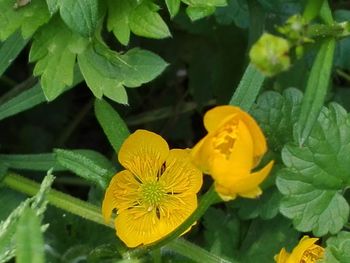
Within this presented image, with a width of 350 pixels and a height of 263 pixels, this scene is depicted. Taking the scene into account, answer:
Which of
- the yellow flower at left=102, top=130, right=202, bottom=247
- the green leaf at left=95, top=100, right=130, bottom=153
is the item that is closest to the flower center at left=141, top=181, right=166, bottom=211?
the yellow flower at left=102, top=130, right=202, bottom=247

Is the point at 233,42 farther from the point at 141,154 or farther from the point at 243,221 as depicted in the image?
the point at 141,154

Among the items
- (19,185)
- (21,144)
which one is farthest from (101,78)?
(21,144)

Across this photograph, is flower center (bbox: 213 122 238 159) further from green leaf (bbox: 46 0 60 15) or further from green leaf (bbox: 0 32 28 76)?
green leaf (bbox: 0 32 28 76)

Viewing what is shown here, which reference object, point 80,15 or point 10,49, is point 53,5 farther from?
point 10,49

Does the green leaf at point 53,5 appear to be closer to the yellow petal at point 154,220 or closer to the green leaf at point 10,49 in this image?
the green leaf at point 10,49

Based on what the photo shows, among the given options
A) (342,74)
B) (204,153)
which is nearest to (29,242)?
(204,153)

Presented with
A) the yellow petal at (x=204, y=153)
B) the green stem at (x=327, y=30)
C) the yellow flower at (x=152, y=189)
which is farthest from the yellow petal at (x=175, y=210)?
the green stem at (x=327, y=30)
